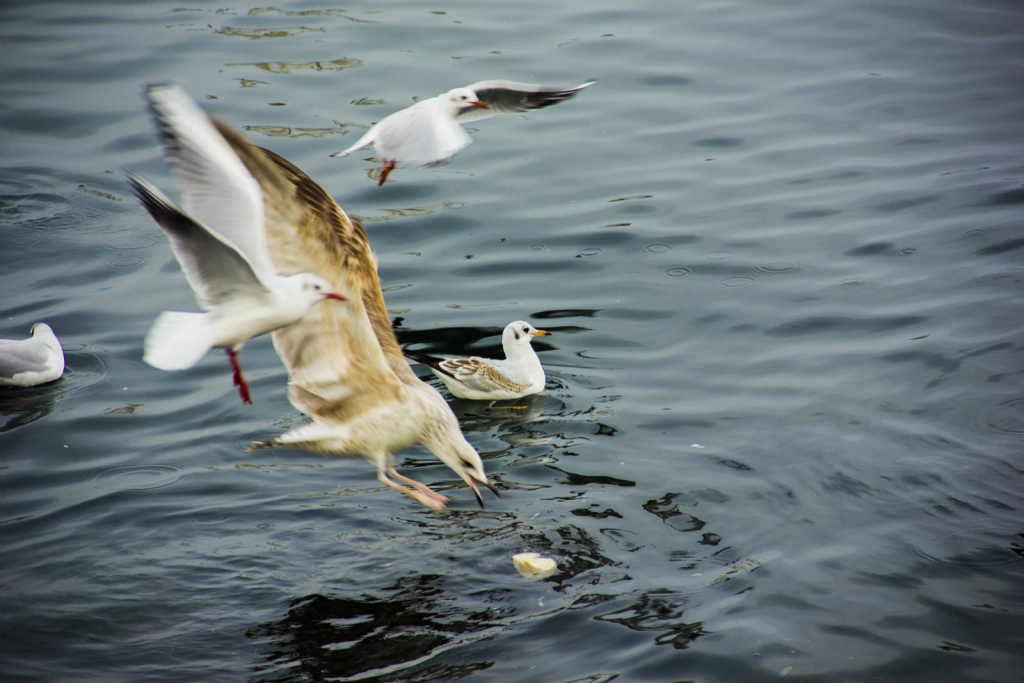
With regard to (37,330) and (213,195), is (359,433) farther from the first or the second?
(37,330)

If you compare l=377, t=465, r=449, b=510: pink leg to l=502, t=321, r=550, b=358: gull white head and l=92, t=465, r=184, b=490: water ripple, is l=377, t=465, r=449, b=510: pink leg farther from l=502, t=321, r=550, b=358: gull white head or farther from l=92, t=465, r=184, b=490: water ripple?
l=502, t=321, r=550, b=358: gull white head

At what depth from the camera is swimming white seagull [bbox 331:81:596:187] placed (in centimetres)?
737

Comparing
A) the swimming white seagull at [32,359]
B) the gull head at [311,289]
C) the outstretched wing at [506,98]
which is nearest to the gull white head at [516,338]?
the outstretched wing at [506,98]

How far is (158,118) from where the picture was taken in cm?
437

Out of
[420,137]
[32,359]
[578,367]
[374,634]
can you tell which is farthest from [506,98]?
[374,634]

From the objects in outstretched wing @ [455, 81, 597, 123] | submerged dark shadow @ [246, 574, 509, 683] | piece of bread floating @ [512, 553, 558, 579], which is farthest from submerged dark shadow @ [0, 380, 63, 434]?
piece of bread floating @ [512, 553, 558, 579]

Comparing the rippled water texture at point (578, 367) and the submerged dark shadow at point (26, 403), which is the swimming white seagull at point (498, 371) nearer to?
the rippled water texture at point (578, 367)

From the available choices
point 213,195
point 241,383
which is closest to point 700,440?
point 241,383

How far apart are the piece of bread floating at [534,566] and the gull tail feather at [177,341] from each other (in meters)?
2.07

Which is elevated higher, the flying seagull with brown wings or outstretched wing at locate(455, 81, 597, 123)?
outstretched wing at locate(455, 81, 597, 123)

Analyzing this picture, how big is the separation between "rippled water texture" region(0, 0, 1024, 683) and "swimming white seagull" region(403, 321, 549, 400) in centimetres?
14

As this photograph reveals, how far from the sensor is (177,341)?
444 centimetres

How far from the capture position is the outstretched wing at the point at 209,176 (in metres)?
4.35

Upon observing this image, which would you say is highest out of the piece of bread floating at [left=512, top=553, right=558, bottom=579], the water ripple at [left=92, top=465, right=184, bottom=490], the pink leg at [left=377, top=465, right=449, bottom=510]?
the pink leg at [left=377, top=465, right=449, bottom=510]
